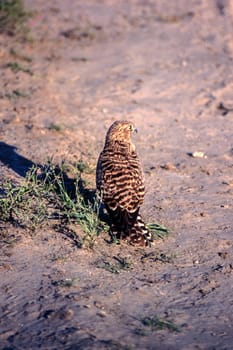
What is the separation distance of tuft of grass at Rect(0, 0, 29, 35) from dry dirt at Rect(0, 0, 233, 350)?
8.8 inches

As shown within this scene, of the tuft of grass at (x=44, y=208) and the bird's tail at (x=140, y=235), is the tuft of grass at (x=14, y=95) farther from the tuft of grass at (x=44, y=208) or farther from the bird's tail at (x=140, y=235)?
the bird's tail at (x=140, y=235)

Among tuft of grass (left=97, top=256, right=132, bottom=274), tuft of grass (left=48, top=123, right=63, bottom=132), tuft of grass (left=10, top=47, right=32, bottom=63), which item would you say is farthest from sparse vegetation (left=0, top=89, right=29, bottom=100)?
tuft of grass (left=97, top=256, right=132, bottom=274)

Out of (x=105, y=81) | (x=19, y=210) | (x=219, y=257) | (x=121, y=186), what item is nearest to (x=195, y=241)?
(x=219, y=257)

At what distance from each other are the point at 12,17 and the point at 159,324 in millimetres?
9302

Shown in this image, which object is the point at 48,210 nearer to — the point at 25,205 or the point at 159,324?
the point at 25,205

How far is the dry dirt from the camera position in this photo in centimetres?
500

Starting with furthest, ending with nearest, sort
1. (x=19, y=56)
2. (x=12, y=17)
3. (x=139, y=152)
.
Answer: (x=12, y=17) → (x=19, y=56) → (x=139, y=152)

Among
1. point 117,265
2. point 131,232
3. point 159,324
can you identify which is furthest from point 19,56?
point 159,324

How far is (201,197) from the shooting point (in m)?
7.32

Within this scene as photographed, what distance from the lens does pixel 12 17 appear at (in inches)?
509

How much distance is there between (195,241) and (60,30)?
872cm

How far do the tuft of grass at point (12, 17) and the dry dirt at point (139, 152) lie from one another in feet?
0.73

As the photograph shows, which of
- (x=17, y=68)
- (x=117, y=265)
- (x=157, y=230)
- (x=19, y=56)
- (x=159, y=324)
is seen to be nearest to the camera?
(x=159, y=324)

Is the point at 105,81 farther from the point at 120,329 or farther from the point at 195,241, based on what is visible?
the point at 120,329
